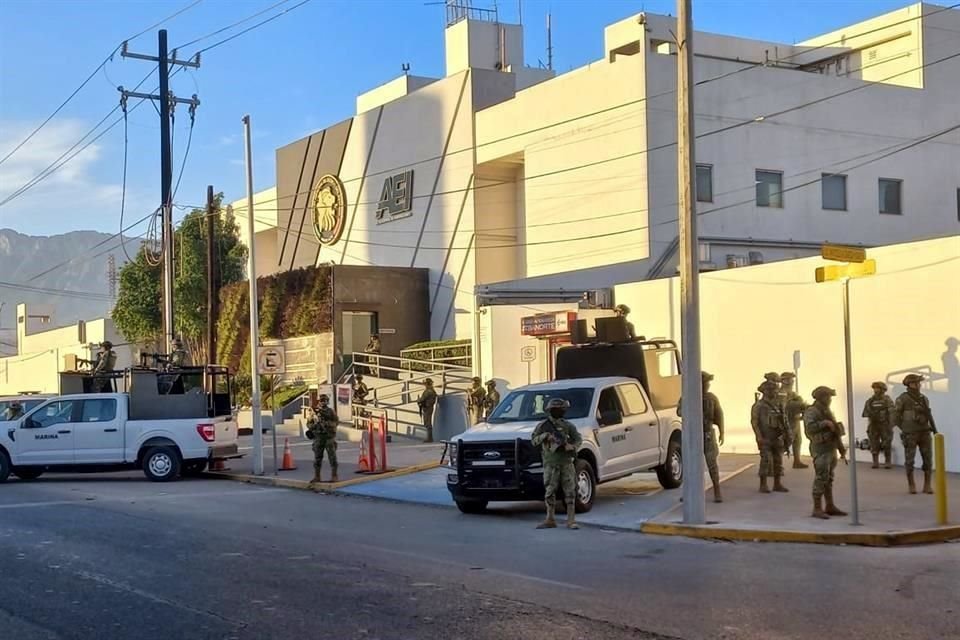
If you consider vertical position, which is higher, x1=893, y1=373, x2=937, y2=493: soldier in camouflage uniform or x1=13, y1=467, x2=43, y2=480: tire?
x1=893, y1=373, x2=937, y2=493: soldier in camouflage uniform

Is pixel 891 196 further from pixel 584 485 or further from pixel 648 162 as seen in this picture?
pixel 584 485

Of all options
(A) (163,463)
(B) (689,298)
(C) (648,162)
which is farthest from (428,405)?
(B) (689,298)

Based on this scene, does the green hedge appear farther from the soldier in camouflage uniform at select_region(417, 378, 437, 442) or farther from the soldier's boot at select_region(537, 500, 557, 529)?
the soldier's boot at select_region(537, 500, 557, 529)

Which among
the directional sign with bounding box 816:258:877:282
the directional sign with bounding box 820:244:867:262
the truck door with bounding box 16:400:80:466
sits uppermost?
the directional sign with bounding box 820:244:867:262

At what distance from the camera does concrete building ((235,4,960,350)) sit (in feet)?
101

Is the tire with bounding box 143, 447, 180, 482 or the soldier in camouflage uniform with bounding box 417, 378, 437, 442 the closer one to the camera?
the tire with bounding box 143, 447, 180, 482

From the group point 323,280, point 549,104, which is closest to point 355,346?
point 323,280

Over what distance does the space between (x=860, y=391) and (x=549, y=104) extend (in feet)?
60.2

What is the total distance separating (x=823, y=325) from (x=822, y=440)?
24.7 feet

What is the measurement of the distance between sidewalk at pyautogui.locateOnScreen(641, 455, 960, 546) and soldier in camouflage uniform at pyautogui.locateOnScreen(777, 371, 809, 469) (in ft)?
5.61

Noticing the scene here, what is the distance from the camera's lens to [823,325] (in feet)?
64.3

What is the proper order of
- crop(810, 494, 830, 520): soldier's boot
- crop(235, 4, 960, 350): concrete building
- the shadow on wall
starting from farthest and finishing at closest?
crop(235, 4, 960, 350): concrete building → the shadow on wall → crop(810, 494, 830, 520): soldier's boot

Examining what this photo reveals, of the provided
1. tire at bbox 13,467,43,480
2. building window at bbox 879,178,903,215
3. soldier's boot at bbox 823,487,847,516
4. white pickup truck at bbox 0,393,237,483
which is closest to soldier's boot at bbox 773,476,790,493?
soldier's boot at bbox 823,487,847,516

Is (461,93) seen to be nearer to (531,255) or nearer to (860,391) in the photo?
(531,255)
